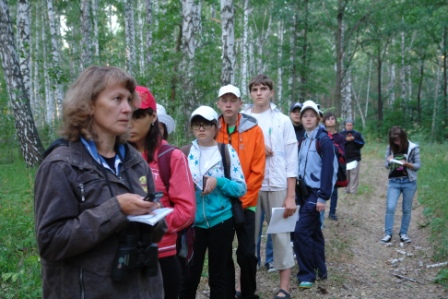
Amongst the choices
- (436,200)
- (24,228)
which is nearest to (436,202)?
(436,200)

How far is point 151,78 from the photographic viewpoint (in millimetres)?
9273

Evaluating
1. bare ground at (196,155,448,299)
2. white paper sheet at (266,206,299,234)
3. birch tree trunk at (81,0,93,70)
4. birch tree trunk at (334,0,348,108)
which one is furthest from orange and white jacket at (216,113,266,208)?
birch tree trunk at (334,0,348,108)

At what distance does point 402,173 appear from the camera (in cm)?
751

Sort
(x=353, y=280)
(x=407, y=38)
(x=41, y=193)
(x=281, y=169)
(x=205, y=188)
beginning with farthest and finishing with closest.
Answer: (x=407, y=38) → (x=353, y=280) → (x=281, y=169) → (x=205, y=188) → (x=41, y=193)

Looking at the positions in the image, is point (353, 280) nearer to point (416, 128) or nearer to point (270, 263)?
point (270, 263)

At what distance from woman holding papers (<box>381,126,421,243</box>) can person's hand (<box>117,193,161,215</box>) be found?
21.0ft

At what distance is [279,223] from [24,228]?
3518 millimetres

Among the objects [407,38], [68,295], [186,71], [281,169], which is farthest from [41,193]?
[407,38]

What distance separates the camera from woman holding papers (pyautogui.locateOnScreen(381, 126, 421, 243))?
7465 millimetres

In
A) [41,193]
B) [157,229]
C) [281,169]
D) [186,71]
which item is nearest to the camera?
[41,193]

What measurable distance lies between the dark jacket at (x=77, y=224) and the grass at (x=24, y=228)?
2696 mm

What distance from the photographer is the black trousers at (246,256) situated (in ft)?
14.0

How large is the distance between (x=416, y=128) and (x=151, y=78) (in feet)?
80.4

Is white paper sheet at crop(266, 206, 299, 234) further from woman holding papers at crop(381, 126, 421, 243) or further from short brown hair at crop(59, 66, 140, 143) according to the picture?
woman holding papers at crop(381, 126, 421, 243)
